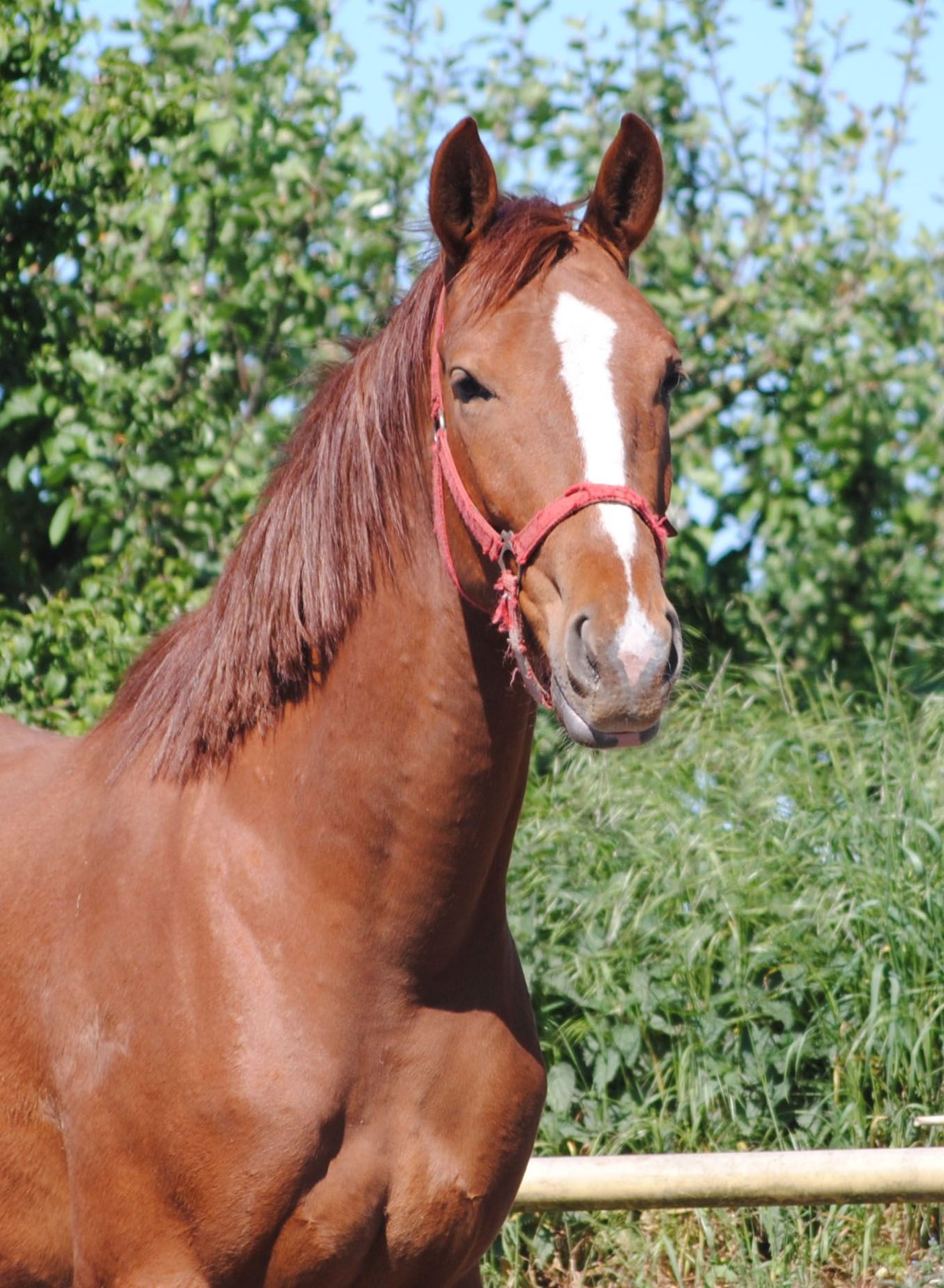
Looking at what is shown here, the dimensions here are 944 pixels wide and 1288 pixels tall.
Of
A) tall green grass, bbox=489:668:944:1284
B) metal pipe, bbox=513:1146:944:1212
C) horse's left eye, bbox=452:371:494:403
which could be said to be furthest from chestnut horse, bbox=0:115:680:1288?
tall green grass, bbox=489:668:944:1284

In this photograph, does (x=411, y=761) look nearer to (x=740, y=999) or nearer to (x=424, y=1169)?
(x=424, y=1169)

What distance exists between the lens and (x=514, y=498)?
215cm

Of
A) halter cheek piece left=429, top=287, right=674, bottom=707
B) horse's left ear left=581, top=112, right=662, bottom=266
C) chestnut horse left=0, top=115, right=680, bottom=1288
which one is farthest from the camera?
horse's left ear left=581, top=112, right=662, bottom=266

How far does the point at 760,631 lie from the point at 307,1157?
174 inches

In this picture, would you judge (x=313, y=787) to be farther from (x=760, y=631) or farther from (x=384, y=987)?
(x=760, y=631)

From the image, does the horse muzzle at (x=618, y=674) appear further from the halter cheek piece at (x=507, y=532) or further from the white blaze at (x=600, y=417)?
the halter cheek piece at (x=507, y=532)

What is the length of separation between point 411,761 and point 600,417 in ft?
2.04

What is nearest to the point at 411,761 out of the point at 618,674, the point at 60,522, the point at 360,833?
the point at 360,833

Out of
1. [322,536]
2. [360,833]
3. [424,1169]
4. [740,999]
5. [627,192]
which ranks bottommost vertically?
[740,999]

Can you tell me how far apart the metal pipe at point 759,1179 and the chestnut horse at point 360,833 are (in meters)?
0.80

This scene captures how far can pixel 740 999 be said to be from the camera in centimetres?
418

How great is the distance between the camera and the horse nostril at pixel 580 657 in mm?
1972

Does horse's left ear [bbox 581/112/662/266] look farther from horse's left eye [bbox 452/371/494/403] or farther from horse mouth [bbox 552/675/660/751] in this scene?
horse mouth [bbox 552/675/660/751]

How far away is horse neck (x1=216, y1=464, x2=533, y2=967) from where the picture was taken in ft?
7.66
